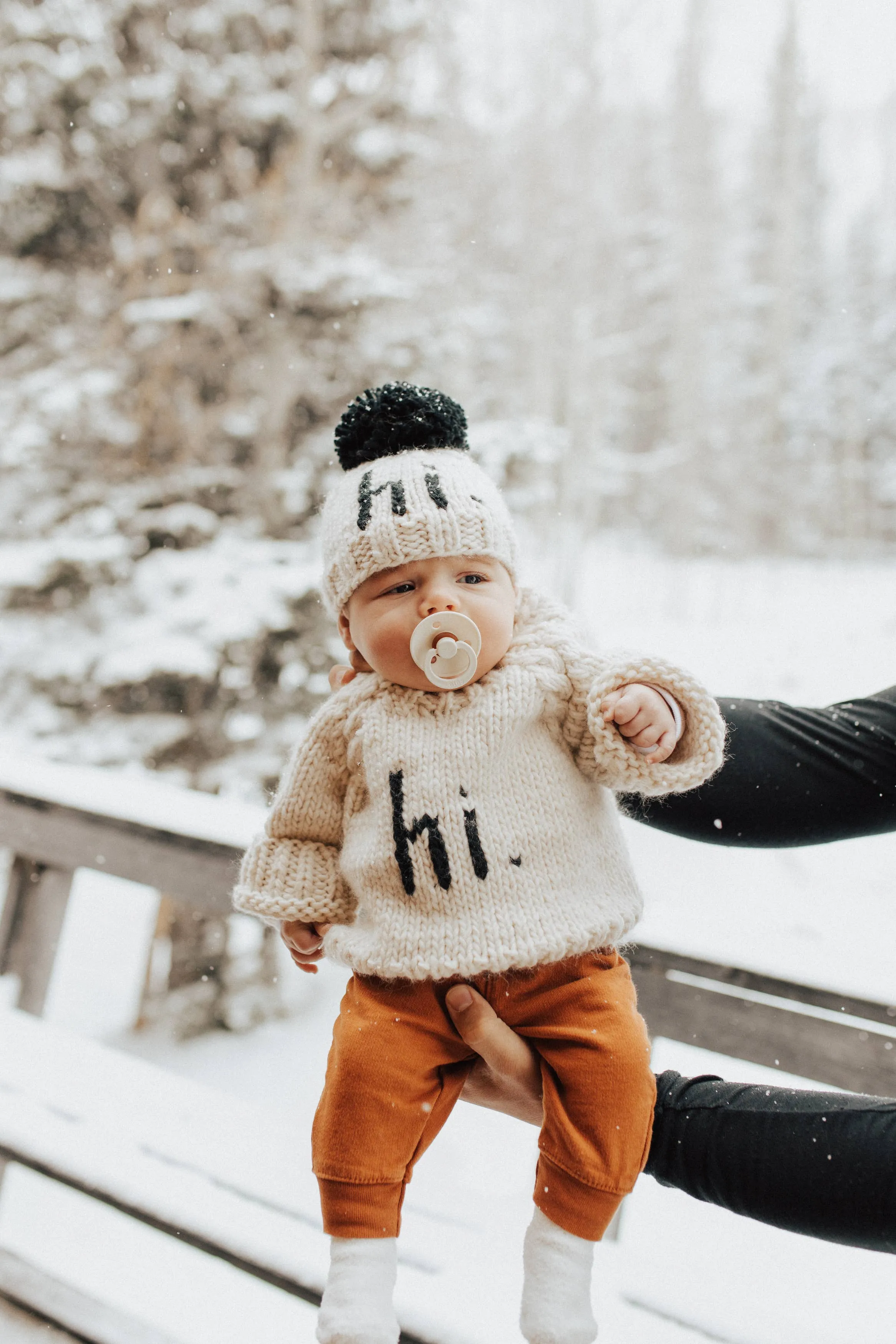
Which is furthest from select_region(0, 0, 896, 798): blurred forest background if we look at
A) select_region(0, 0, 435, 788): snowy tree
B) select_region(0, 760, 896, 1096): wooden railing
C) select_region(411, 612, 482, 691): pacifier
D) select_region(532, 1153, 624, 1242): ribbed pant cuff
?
select_region(532, 1153, 624, 1242): ribbed pant cuff

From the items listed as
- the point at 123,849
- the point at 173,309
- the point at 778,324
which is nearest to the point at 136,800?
the point at 123,849

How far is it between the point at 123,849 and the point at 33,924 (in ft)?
1.19

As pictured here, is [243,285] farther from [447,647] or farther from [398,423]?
[447,647]

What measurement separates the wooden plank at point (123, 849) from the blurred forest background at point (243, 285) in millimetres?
877

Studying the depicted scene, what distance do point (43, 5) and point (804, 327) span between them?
3.66 m

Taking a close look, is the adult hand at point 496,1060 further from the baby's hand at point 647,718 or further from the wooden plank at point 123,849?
the wooden plank at point 123,849

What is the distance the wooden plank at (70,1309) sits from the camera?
43.4 inches

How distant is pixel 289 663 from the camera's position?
2.80 m

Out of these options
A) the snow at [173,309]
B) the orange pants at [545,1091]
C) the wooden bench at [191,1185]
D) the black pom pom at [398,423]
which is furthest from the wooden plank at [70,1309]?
the snow at [173,309]

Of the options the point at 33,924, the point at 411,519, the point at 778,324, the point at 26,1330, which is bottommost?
the point at 26,1330

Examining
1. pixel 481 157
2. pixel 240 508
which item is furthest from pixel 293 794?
pixel 481 157

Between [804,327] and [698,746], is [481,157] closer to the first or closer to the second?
[804,327]

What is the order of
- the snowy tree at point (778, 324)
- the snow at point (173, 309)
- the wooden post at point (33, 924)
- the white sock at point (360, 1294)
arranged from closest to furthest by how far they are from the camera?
the white sock at point (360, 1294) → the wooden post at point (33, 924) → the snow at point (173, 309) → the snowy tree at point (778, 324)

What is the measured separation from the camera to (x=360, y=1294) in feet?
2.10
